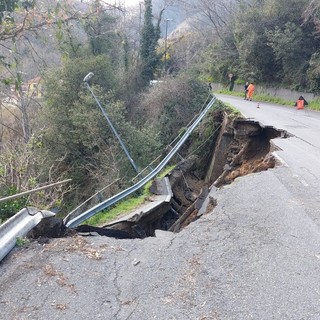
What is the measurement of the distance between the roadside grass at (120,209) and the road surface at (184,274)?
169 inches

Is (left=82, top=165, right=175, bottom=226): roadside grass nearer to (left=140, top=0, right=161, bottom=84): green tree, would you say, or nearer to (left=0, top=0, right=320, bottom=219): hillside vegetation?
(left=0, top=0, right=320, bottom=219): hillside vegetation

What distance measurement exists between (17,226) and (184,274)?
6.98 feet

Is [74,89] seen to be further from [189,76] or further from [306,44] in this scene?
[306,44]

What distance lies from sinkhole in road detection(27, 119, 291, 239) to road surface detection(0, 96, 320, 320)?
87cm

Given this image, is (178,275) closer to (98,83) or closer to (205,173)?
(205,173)

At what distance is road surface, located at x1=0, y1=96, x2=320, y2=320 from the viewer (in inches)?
142

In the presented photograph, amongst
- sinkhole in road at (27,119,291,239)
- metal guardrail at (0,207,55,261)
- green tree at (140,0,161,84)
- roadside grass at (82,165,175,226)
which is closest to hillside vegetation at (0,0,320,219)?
green tree at (140,0,161,84)

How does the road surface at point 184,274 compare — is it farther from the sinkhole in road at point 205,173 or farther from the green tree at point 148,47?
the green tree at point 148,47

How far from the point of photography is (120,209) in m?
10.8

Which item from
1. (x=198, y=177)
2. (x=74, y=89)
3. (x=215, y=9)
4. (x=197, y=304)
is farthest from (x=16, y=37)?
(x=215, y=9)

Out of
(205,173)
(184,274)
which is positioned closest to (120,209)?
(184,274)

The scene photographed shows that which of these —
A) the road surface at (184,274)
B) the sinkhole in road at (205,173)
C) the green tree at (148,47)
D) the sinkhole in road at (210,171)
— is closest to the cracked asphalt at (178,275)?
the road surface at (184,274)

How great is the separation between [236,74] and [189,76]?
66.8 ft

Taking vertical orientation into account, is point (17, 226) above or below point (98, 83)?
above
